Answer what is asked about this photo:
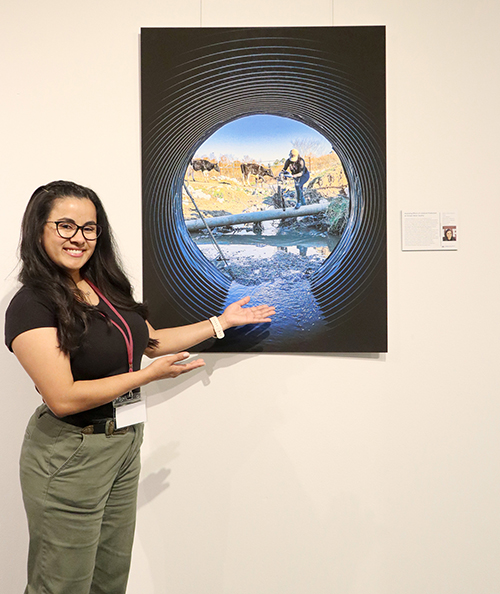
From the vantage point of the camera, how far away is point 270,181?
178cm

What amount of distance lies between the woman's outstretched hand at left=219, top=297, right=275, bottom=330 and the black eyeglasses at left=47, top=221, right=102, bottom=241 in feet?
1.84

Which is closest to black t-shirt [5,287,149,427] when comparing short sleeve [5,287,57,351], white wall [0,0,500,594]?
short sleeve [5,287,57,351]

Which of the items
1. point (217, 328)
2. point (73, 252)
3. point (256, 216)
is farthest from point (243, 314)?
point (73, 252)

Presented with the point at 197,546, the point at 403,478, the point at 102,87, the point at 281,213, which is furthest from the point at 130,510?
the point at 102,87

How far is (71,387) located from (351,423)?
42.7 inches

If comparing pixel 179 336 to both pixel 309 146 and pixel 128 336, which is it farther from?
pixel 309 146

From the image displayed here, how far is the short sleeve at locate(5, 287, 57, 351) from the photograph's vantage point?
121 centimetres

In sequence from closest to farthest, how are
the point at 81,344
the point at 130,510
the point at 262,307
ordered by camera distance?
the point at 81,344 < the point at 130,510 < the point at 262,307

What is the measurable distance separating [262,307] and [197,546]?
986mm

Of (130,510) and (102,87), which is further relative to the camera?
(102,87)

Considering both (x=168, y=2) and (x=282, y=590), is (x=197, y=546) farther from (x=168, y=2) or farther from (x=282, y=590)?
(x=168, y=2)

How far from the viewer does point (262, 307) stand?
5.75 feet

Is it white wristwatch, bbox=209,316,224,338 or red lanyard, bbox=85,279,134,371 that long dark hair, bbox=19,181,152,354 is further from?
white wristwatch, bbox=209,316,224,338

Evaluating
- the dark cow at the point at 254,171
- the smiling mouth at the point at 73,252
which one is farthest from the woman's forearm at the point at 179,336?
the dark cow at the point at 254,171
